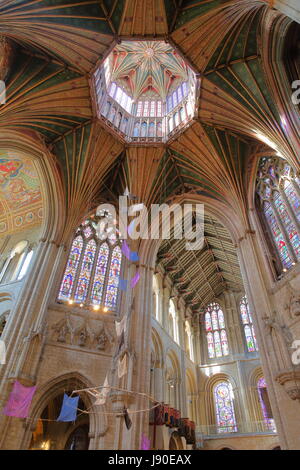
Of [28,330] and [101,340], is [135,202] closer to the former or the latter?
[101,340]

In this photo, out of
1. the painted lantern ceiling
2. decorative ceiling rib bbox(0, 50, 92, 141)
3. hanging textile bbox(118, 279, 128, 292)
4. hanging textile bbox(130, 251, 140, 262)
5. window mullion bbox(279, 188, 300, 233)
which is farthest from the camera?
the painted lantern ceiling

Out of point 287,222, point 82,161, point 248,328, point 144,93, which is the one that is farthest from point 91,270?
point 248,328

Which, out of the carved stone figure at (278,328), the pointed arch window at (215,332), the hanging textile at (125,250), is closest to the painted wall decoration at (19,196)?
the hanging textile at (125,250)

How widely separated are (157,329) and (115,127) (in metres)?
11.5

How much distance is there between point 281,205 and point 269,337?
544 centimetres

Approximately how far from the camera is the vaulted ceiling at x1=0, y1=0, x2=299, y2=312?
35.3 feet

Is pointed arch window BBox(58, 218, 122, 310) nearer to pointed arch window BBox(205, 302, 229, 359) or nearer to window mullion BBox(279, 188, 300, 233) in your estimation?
window mullion BBox(279, 188, 300, 233)

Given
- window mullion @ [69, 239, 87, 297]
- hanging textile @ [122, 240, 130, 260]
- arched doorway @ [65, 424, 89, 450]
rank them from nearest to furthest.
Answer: window mullion @ [69, 239, 87, 297], arched doorway @ [65, 424, 89, 450], hanging textile @ [122, 240, 130, 260]

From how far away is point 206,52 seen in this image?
12250 mm

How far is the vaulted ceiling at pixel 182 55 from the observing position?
35.3 feet

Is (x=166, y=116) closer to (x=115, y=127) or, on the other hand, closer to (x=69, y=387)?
(x=115, y=127)

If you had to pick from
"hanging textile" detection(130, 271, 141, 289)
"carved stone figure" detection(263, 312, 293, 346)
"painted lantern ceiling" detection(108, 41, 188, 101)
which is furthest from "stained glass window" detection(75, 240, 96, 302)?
"painted lantern ceiling" detection(108, 41, 188, 101)

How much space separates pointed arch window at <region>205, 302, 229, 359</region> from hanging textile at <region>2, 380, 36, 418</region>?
16.4m

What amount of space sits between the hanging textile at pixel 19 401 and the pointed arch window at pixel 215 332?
53.8 ft
